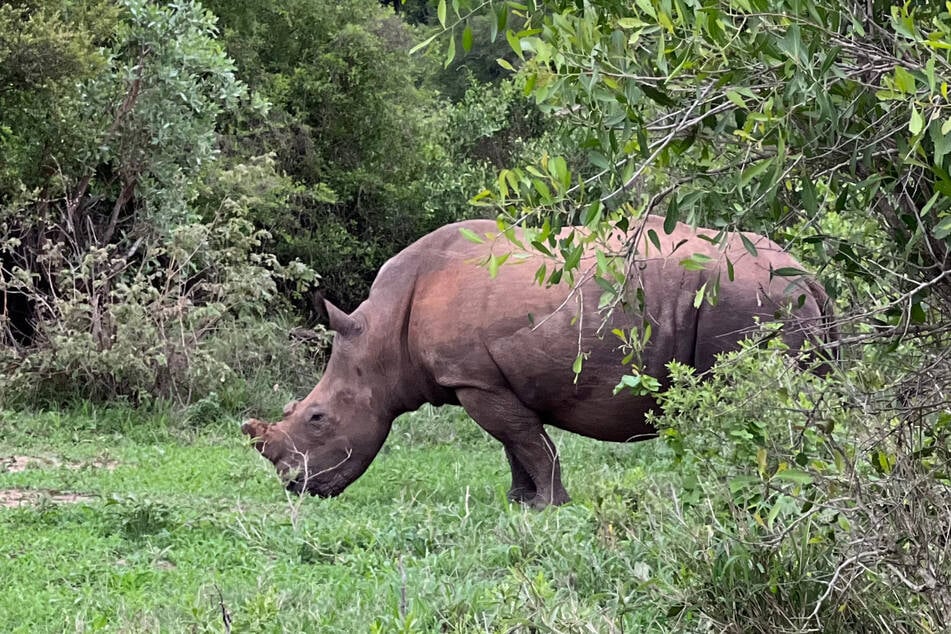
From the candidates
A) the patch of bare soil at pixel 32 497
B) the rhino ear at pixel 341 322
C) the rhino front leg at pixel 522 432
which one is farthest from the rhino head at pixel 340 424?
the patch of bare soil at pixel 32 497

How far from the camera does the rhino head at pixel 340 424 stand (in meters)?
7.91

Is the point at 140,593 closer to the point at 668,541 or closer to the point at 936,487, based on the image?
the point at 668,541

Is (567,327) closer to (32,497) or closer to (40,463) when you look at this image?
(32,497)

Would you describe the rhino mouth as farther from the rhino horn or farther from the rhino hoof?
the rhino hoof

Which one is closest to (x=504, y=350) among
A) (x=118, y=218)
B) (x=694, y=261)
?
(x=694, y=261)

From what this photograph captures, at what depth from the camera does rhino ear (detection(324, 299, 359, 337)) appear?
7883 mm

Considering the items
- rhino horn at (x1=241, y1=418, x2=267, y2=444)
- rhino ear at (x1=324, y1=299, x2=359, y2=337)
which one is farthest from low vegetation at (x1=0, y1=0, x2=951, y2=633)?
rhino ear at (x1=324, y1=299, x2=359, y2=337)

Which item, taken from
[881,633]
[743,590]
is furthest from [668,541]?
[881,633]

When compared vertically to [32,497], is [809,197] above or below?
above

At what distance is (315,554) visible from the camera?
6.07 metres

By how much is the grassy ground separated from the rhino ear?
1028 mm

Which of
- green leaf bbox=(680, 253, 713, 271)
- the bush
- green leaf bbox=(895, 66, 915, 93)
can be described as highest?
green leaf bbox=(895, 66, 915, 93)

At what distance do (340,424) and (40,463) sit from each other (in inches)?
116

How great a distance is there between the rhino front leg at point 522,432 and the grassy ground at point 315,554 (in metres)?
0.22
